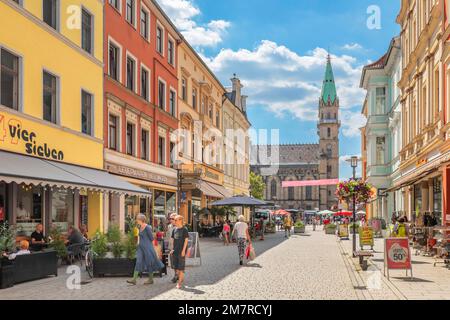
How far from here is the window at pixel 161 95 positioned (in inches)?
1255

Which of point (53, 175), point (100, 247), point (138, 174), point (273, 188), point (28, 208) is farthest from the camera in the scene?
point (273, 188)

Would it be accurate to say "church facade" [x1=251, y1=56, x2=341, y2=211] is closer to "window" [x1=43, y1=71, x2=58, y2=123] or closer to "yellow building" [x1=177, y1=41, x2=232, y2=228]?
"yellow building" [x1=177, y1=41, x2=232, y2=228]

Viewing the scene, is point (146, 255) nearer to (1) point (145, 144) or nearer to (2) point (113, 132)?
(2) point (113, 132)

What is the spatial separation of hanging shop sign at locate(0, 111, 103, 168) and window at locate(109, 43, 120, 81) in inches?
148

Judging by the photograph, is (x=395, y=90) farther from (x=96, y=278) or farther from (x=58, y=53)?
(x=96, y=278)

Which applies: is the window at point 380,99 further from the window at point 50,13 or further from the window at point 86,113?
the window at point 50,13

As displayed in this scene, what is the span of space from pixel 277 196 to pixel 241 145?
95.0 m

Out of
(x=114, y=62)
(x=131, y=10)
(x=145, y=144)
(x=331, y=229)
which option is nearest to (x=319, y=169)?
(x=331, y=229)

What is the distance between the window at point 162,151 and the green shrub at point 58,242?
1505 cm

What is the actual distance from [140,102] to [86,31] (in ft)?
21.4

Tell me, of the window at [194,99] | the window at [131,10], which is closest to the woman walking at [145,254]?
the window at [131,10]

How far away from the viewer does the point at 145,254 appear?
43.7ft

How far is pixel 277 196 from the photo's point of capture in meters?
155
